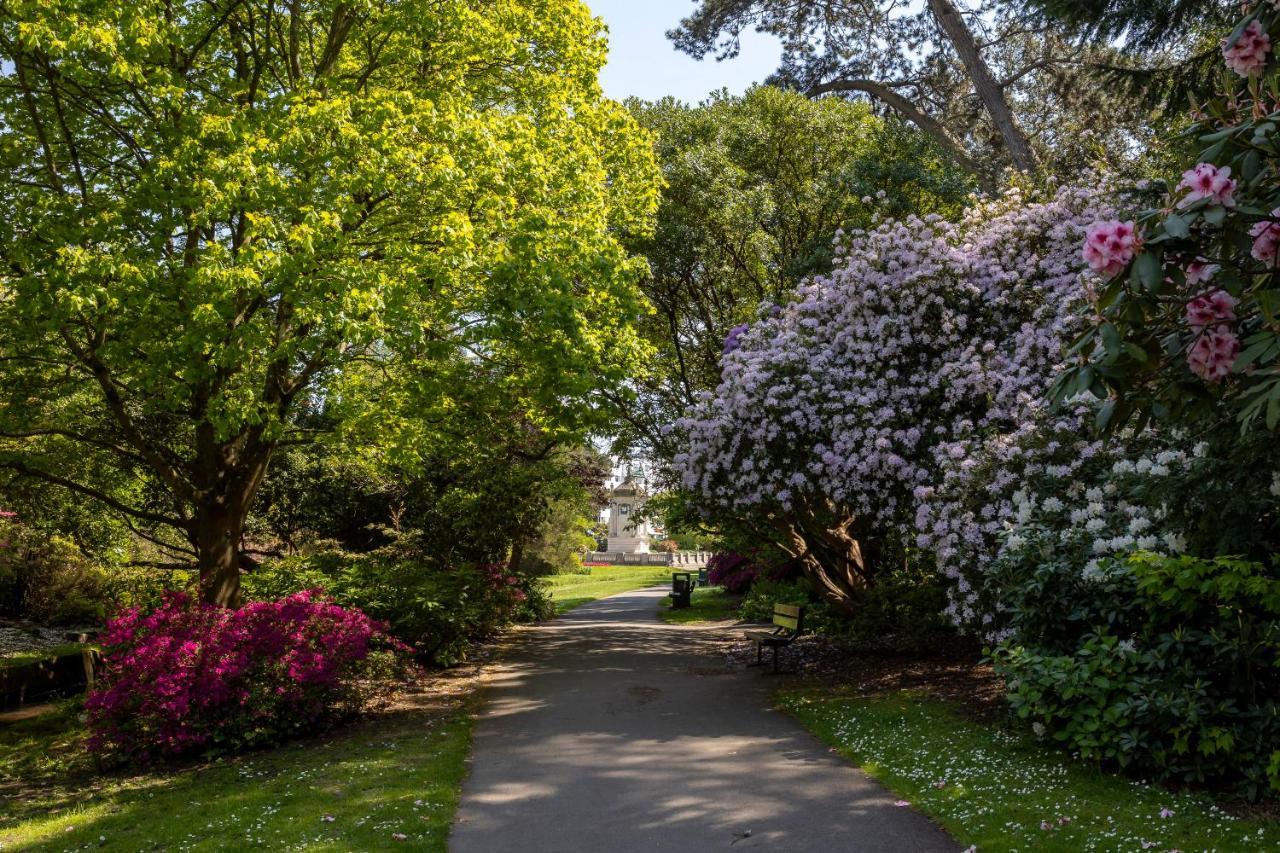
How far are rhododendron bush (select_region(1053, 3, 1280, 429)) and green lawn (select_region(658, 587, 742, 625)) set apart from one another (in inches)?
680

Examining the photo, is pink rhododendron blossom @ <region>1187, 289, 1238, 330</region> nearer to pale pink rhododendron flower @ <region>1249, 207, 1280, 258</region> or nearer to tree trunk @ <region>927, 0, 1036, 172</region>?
pale pink rhododendron flower @ <region>1249, 207, 1280, 258</region>

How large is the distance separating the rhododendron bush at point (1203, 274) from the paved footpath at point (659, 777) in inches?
124

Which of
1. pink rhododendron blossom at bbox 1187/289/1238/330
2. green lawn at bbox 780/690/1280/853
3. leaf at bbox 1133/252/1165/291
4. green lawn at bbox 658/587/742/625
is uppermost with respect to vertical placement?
leaf at bbox 1133/252/1165/291

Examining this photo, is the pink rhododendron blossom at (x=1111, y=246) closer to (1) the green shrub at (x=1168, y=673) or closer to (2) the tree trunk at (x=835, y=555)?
(1) the green shrub at (x=1168, y=673)

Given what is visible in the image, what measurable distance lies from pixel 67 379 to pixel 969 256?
11.4 meters

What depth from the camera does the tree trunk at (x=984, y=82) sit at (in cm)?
1617

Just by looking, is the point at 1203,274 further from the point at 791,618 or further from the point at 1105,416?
the point at 791,618

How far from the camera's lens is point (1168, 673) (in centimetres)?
622

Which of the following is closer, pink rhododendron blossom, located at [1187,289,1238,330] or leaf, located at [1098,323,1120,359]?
leaf, located at [1098,323,1120,359]

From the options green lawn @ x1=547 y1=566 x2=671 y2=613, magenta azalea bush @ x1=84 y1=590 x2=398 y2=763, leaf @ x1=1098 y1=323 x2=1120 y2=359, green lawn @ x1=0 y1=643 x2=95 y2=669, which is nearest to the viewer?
leaf @ x1=1098 y1=323 x2=1120 y2=359

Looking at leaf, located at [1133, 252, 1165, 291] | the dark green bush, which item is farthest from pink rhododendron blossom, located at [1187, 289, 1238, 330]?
the dark green bush

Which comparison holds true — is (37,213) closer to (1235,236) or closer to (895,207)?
(1235,236)

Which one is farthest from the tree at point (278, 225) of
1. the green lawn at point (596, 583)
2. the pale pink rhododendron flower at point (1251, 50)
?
the green lawn at point (596, 583)

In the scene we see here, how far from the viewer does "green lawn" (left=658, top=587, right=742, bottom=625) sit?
22031 millimetres
